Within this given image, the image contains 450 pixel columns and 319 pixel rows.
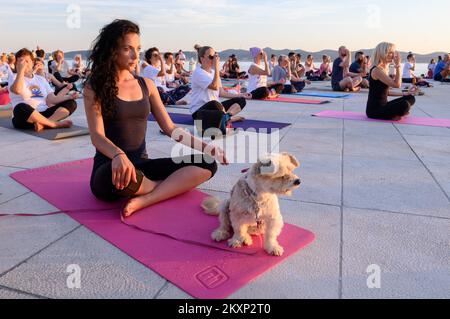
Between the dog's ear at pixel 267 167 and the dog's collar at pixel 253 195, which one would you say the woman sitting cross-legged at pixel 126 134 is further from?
the dog's ear at pixel 267 167

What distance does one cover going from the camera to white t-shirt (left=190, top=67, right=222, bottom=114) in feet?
21.2

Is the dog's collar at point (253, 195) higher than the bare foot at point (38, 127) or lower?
lower

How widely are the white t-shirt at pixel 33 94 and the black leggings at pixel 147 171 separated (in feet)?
14.0

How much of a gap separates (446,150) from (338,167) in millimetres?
2175

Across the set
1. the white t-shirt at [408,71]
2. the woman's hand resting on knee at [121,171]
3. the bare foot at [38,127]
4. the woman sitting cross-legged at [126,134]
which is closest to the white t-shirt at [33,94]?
the bare foot at [38,127]

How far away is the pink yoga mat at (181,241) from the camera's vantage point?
2.28 m

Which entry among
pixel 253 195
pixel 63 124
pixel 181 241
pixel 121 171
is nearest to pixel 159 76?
pixel 63 124

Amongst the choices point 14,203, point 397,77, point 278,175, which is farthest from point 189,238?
point 397,77

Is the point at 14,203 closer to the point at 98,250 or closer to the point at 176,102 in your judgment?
the point at 98,250

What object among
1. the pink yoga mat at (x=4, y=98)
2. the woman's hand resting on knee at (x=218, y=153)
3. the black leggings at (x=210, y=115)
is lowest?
the woman's hand resting on knee at (x=218, y=153)
